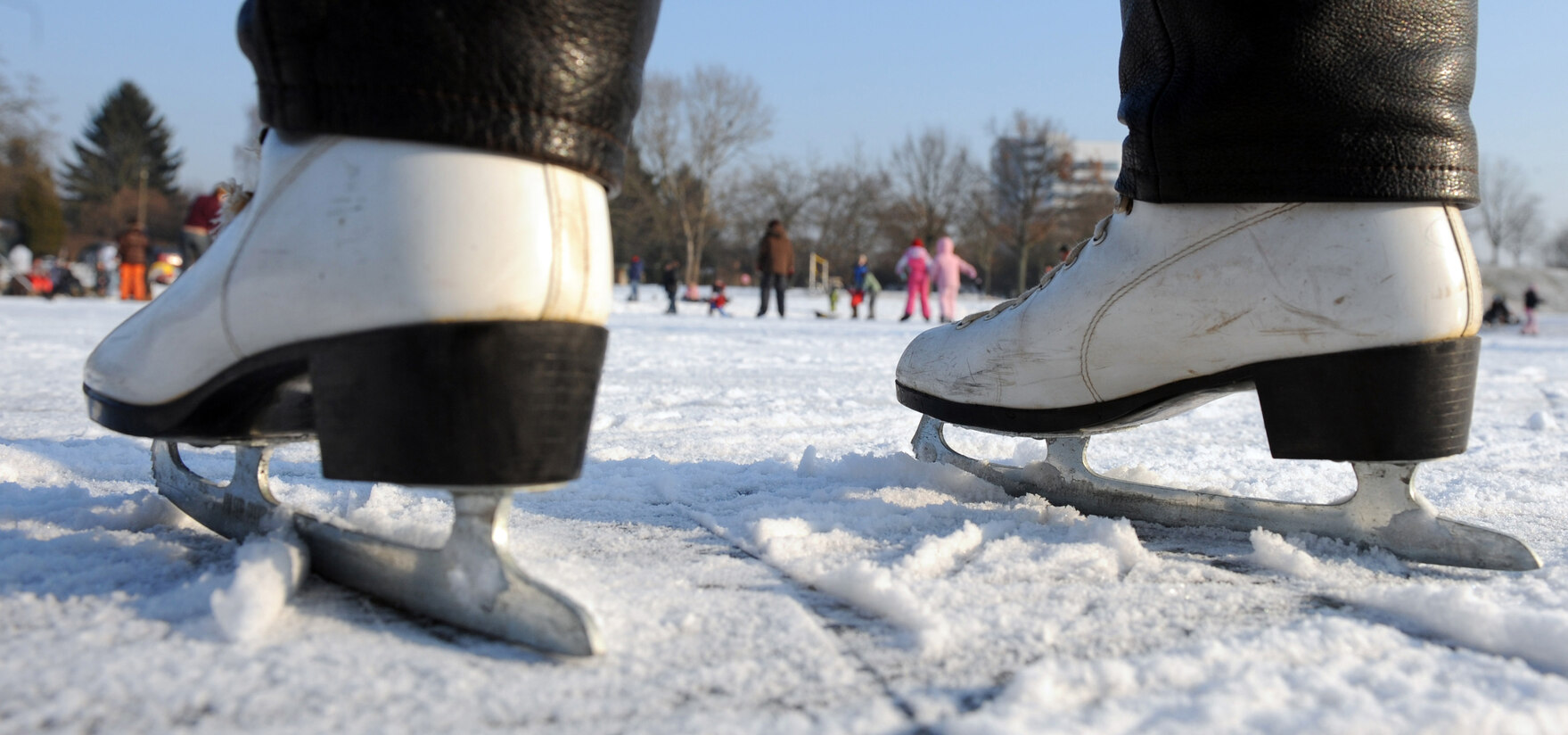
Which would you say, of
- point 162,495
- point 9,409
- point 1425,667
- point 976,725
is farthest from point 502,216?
point 9,409

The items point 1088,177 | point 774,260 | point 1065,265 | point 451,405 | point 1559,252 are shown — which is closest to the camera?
point 451,405

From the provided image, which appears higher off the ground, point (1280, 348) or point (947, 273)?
point (947, 273)

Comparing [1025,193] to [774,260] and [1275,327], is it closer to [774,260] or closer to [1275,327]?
[774,260]

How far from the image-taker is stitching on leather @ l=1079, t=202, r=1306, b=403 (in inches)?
46.9

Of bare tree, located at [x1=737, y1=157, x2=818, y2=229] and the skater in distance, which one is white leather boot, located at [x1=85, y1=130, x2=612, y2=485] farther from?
bare tree, located at [x1=737, y1=157, x2=818, y2=229]

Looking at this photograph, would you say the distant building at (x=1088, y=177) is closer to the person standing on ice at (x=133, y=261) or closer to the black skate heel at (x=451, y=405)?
the person standing on ice at (x=133, y=261)

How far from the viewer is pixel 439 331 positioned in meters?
0.82

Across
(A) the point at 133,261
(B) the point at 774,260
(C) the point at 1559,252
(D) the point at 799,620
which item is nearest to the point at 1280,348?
(D) the point at 799,620

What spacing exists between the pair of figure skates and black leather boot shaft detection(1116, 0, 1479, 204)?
0.04 m

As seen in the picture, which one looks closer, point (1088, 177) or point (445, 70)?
point (445, 70)

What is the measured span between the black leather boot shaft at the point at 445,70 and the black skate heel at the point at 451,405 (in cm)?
18

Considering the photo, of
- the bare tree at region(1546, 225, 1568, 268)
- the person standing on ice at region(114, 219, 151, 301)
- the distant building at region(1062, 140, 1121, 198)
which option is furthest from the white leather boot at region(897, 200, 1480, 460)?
the bare tree at region(1546, 225, 1568, 268)

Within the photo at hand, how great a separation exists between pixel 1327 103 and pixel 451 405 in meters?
1.07

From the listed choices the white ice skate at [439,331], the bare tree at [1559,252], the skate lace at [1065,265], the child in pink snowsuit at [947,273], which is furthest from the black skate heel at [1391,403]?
the bare tree at [1559,252]
